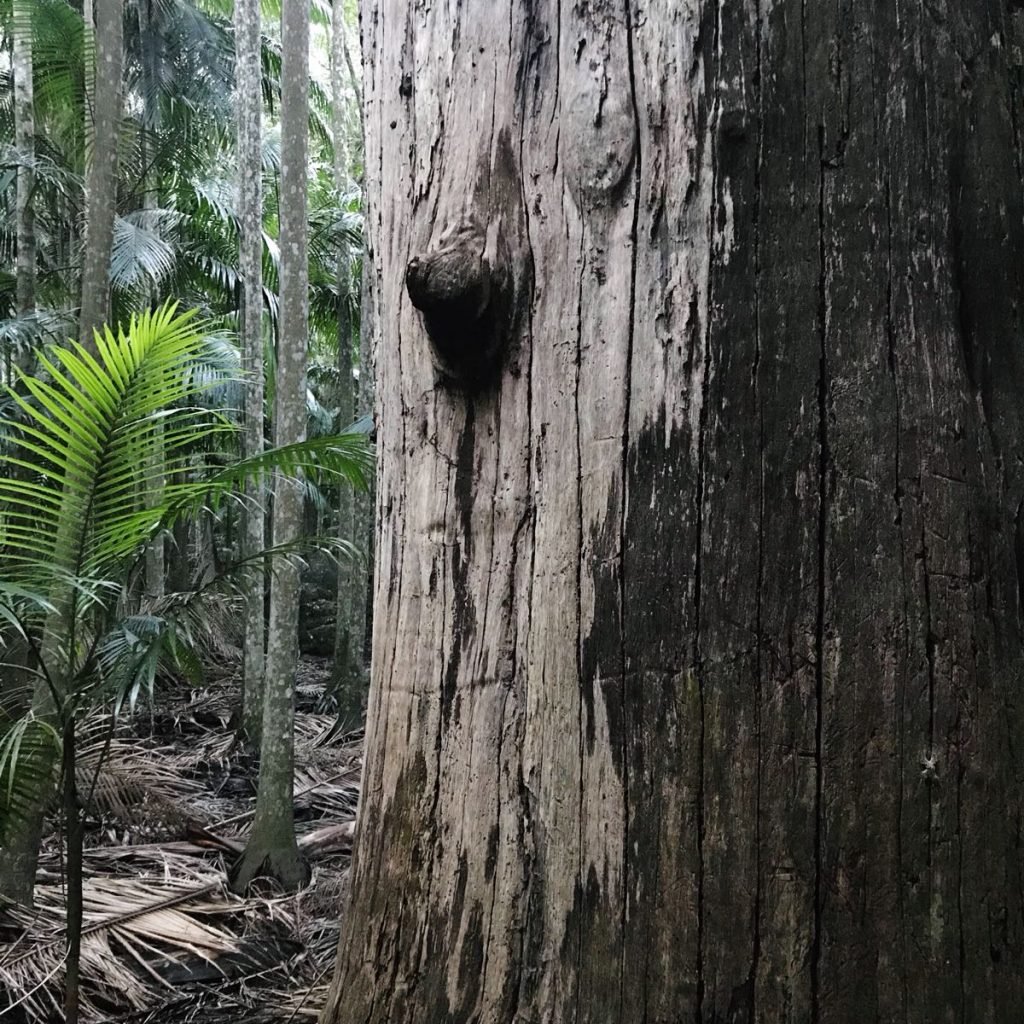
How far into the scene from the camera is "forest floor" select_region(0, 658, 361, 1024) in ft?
12.5

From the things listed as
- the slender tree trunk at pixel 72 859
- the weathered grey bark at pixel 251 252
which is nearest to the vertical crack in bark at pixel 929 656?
the slender tree trunk at pixel 72 859

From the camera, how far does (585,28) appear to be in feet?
4.28

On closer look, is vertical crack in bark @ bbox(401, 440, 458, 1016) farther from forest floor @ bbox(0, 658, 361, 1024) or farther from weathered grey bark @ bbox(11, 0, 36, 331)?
weathered grey bark @ bbox(11, 0, 36, 331)

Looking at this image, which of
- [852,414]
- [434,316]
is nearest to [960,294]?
[852,414]

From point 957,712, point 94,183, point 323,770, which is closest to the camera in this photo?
point 957,712

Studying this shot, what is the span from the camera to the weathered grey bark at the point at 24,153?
850 centimetres

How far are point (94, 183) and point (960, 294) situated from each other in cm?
476

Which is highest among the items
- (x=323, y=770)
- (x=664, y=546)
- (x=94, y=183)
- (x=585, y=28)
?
(x=94, y=183)

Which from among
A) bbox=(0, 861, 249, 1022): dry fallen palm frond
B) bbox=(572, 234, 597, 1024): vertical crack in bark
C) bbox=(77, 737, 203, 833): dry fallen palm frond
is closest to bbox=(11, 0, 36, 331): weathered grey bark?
bbox=(77, 737, 203, 833): dry fallen palm frond

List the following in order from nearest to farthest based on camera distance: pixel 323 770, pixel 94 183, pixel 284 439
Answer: pixel 94 183
pixel 284 439
pixel 323 770

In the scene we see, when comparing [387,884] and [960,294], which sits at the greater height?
[960,294]

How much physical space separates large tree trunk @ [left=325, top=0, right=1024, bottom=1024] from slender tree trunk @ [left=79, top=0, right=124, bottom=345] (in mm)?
3969

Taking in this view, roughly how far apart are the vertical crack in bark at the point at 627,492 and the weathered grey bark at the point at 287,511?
4376mm

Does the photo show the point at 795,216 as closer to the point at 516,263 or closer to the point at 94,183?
the point at 516,263
